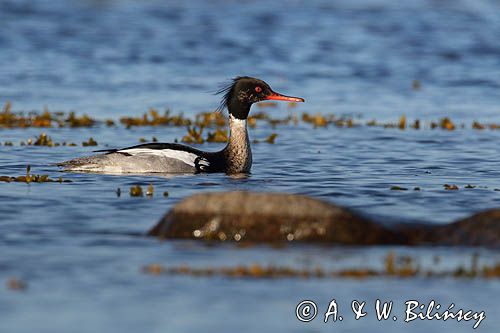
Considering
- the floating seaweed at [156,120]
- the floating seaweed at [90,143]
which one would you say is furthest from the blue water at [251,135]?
the floating seaweed at [90,143]

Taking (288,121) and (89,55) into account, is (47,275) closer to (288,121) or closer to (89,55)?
(288,121)

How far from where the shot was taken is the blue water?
377 inches

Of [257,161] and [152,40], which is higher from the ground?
[152,40]

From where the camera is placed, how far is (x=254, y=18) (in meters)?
44.1

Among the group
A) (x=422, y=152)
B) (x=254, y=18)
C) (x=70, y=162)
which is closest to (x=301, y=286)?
(x=70, y=162)

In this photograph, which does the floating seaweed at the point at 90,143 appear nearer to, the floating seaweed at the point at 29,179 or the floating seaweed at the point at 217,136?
the floating seaweed at the point at 217,136

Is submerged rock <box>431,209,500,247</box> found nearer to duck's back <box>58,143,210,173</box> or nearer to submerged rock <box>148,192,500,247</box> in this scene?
submerged rock <box>148,192,500,247</box>

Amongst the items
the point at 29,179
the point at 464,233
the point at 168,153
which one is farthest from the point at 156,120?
the point at 464,233

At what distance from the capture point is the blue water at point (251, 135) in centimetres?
958

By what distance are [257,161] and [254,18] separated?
25.7 m

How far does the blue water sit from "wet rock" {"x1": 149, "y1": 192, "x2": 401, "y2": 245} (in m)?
0.31

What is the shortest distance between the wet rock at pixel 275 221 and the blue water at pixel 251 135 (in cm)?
31

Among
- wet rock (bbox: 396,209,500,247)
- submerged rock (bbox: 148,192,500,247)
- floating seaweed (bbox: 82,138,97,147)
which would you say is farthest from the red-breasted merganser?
wet rock (bbox: 396,209,500,247)

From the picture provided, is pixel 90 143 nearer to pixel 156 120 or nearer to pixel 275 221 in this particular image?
pixel 156 120
